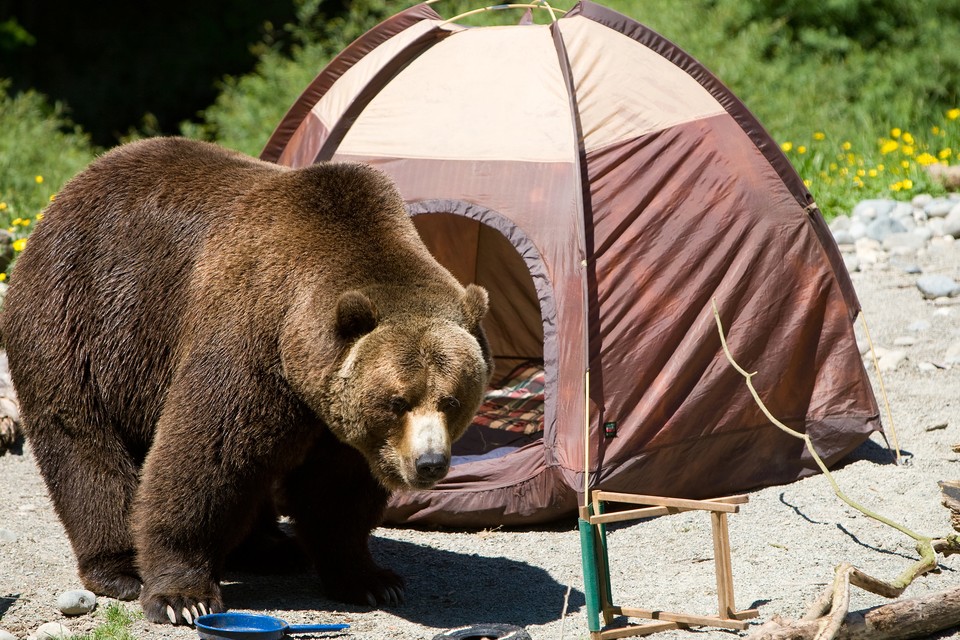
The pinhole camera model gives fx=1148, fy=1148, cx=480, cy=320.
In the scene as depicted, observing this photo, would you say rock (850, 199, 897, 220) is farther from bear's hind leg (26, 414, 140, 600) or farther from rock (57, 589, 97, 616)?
rock (57, 589, 97, 616)

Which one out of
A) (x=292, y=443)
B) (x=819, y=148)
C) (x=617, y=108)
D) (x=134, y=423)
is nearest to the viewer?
(x=292, y=443)

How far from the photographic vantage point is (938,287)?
338 inches

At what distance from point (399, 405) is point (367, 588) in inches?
44.5

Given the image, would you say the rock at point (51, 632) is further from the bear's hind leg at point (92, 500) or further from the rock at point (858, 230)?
the rock at point (858, 230)

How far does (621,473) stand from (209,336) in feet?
7.12

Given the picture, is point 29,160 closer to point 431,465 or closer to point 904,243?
point 904,243

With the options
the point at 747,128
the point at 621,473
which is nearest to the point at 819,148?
the point at 747,128

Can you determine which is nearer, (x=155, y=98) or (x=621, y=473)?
(x=621, y=473)

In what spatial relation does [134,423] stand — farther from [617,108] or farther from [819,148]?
[819,148]

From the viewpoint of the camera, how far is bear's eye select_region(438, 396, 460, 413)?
4.34 m

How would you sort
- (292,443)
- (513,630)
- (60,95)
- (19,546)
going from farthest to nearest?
(60,95) < (19,546) < (292,443) < (513,630)

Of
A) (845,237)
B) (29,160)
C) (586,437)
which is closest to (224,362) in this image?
(586,437)

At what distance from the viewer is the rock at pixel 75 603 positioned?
464 cm

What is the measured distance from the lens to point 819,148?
474 inches
